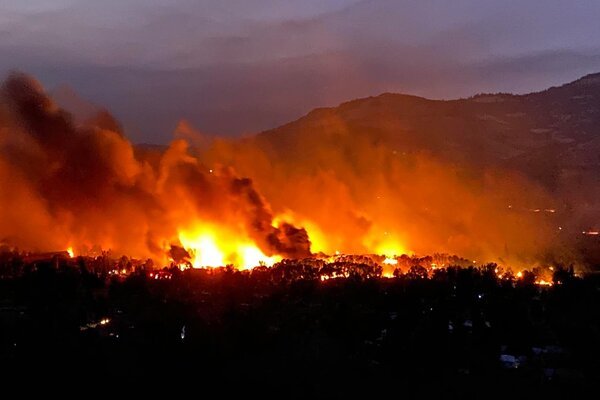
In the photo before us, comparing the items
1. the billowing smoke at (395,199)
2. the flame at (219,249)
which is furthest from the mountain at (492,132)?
the flame at (219,249)

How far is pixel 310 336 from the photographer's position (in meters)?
25.2

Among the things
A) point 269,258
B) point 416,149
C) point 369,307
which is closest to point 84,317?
point 369,307

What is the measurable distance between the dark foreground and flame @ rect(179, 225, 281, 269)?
1181 centimetres

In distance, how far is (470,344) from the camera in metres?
26.3

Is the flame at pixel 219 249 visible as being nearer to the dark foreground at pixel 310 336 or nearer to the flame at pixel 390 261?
the flame at pixel 390 261

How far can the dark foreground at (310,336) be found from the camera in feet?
67.9

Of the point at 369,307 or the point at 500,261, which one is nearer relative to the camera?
the point at 369,307

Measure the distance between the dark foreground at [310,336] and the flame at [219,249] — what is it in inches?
465

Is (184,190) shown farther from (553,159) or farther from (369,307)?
(553,159)

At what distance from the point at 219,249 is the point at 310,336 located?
32020 millimetres

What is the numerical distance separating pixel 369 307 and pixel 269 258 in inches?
825

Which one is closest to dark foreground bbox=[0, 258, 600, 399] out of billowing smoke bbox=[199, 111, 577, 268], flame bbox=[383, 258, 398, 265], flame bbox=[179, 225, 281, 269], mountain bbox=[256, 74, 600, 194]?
flame bbox=[179, 225, 281, 269]

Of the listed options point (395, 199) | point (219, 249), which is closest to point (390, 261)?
point (219, 249)

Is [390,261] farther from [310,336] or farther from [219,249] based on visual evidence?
[310,336]
